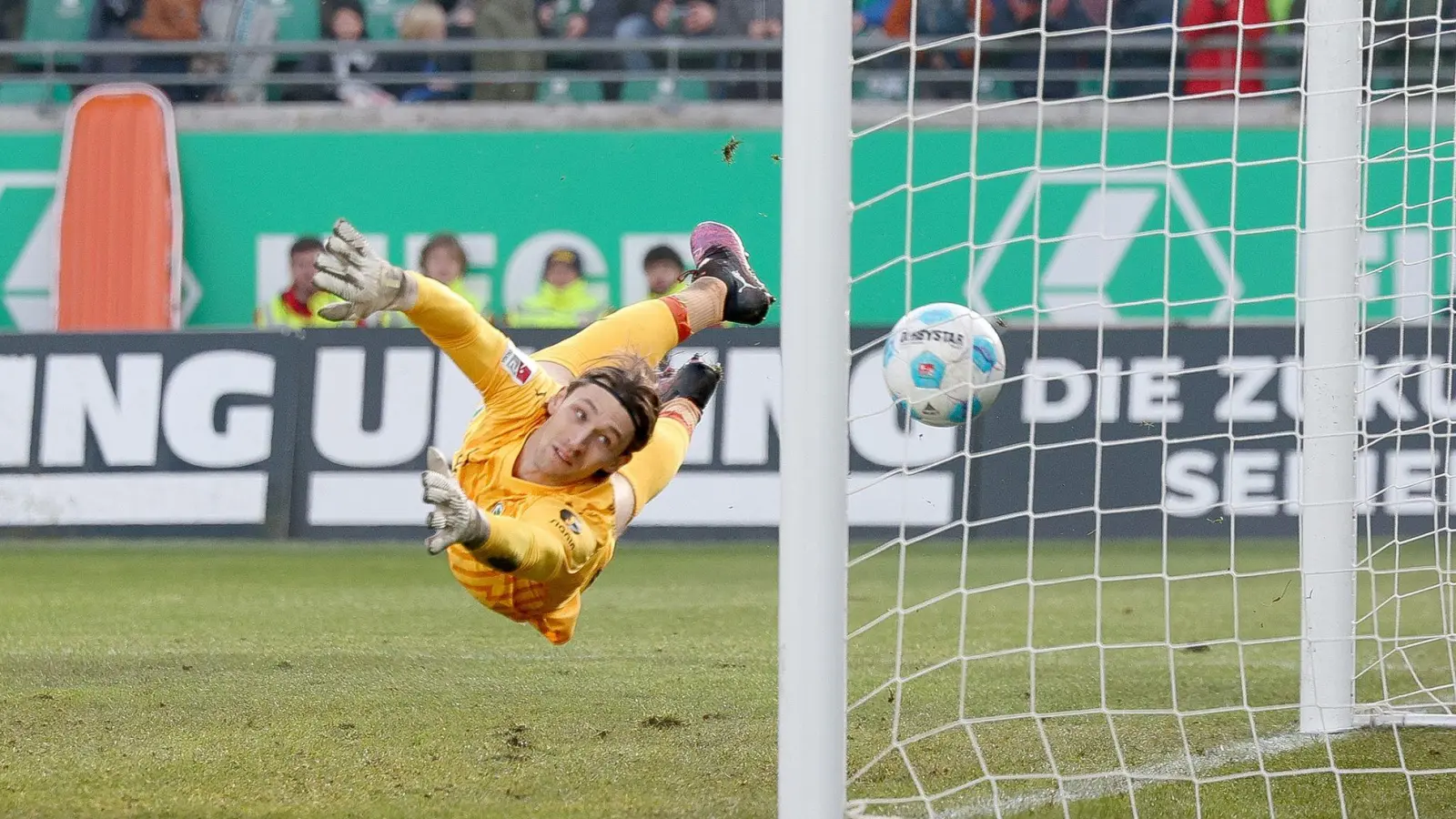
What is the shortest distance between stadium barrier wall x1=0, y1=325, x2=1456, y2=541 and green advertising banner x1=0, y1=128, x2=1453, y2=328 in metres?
3.41

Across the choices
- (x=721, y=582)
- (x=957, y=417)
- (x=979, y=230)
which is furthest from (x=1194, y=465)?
(x=957, y=417)

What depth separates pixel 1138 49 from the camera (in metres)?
13.8

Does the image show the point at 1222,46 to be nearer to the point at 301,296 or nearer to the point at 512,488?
the point at 301,296

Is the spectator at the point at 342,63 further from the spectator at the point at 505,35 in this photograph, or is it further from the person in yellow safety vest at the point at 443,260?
the person in yellow safety vest at the point at 443,260

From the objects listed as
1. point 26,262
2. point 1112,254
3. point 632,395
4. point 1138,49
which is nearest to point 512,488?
point 632,395

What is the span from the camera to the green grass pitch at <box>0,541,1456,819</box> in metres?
4.05

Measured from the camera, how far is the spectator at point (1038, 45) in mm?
12172

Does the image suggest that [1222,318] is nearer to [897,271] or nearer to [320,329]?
[897,271]

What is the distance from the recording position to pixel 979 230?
41.6 ft

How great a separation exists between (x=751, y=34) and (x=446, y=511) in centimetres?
1067

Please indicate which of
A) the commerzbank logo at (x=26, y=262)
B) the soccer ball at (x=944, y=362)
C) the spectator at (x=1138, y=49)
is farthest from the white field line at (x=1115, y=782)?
the commerzbank logo at (x=26, y=262)

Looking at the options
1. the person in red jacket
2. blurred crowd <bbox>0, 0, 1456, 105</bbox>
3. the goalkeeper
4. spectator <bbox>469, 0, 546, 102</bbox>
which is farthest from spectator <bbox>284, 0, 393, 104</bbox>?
the goalkeeper

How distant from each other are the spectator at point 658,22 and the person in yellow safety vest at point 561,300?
2.07 meters

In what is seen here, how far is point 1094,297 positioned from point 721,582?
516cm
